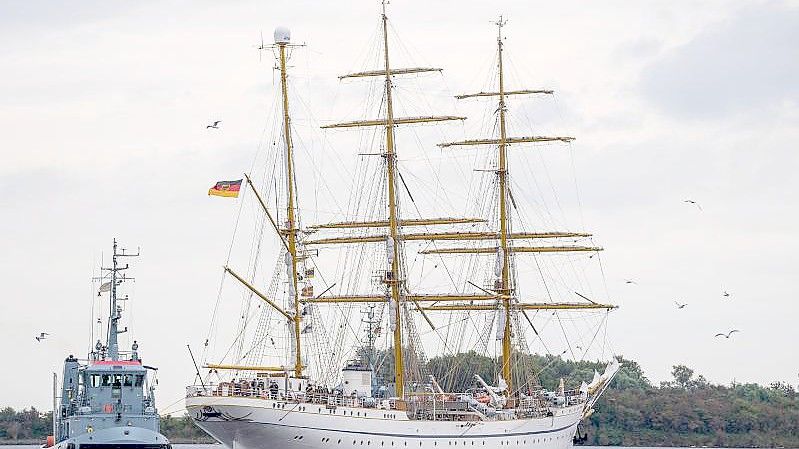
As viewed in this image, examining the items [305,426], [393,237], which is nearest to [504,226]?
[393,237]

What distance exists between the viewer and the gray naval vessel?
11369cm

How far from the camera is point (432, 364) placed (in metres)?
176

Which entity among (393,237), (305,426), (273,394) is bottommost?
(305,426)

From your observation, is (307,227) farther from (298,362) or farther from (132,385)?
(132,385)

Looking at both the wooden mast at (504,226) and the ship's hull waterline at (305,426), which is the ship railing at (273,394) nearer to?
the ship's hull waterline at (305,426)

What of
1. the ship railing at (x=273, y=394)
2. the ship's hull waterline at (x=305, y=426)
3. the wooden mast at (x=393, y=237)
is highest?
the wooden mast at (x=393, y=237)

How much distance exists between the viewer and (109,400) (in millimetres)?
118875

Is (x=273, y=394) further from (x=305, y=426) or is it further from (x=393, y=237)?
(x=393, y=237)

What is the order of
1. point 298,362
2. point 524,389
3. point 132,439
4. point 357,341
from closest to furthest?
point 132,439, point 298,362, point 357,341, point 524,389

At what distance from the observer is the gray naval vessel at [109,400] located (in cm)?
11369

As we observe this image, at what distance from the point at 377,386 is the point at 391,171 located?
57.4 feet

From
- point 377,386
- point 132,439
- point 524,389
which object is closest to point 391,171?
point 377,386

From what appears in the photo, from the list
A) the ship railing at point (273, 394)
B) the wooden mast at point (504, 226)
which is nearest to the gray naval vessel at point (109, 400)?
the ship railing at point (273, 394)

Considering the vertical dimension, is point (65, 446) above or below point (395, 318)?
below
